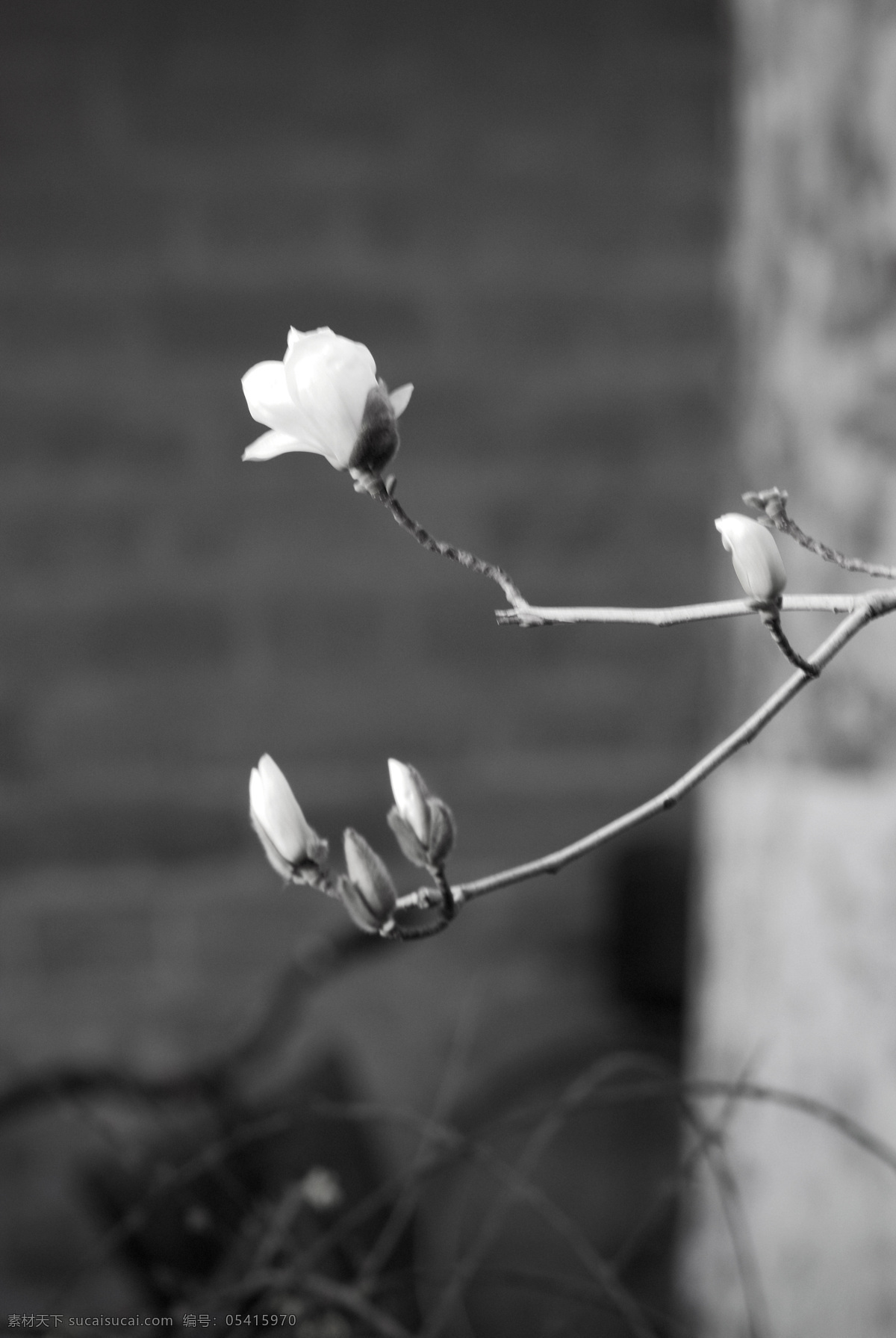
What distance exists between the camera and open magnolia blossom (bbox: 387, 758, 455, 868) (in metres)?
0.41

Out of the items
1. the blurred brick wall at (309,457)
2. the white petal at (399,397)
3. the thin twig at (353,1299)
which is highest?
the blurred brick wall at (309,457)

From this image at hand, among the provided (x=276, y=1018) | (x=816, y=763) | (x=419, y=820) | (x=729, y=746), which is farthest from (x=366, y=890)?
(x=276, y=1018)

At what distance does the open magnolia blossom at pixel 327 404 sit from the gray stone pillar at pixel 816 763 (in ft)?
1.36

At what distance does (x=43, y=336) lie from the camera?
1565mm

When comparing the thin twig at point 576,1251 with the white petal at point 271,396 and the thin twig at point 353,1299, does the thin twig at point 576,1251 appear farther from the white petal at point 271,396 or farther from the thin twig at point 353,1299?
the white petal at point 271,396

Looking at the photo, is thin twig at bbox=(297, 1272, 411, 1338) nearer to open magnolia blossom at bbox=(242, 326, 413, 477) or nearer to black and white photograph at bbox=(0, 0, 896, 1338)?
open magnolia blossom at bbox=(242, 326, 413, 477)

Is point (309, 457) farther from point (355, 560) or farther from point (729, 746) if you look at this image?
point (729, 746)

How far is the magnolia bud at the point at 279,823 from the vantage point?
414 millimetres

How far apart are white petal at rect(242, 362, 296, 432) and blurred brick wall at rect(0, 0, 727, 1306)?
A: 118 cm

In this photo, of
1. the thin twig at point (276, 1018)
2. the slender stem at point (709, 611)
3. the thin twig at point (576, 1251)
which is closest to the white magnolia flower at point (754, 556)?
the slender stem at point (709, 611)

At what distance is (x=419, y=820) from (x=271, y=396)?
0.14m

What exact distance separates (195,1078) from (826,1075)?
1.83 feet

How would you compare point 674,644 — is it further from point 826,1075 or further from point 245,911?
point 826,1075

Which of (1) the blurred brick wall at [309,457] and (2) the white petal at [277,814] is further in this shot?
(1) the blurred brick wall at [309,457]
